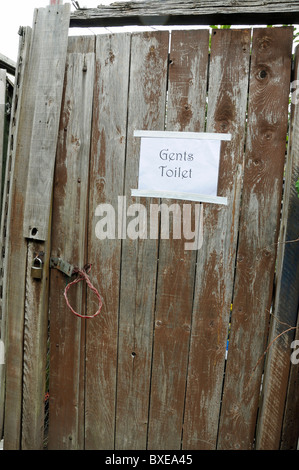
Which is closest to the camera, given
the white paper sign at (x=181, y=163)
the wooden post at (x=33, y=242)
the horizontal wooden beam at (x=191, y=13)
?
the horizontal wooden beam at (x=191, y=13)

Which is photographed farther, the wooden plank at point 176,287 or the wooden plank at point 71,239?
the wooden plank at point 71,239

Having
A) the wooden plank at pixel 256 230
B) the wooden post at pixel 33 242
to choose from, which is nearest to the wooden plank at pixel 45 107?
the wooden post at pixel 33 242

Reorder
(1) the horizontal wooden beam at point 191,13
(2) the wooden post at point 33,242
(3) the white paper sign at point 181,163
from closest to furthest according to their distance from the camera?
1. (1) the horizontal wooden beam at point 191,13
2. (3) the white paper sign at point 181,163
3. (2) the wooden post at point 33,242

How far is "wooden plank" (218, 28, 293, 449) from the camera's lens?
1418mm

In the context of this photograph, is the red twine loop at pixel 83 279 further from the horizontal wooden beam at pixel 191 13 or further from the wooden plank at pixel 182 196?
the horizontal wooden beam at pixel 191 13

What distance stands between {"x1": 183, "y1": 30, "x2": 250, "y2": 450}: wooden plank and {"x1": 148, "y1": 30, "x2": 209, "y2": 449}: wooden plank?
4cm

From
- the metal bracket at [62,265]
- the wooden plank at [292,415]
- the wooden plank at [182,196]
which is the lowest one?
the wooden plank at [292,415]

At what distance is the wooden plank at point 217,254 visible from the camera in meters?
1.45

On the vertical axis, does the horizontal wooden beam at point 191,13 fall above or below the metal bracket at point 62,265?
above

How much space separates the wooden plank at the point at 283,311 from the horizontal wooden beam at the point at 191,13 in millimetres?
220

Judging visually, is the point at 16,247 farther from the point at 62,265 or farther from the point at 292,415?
the point at 292,415

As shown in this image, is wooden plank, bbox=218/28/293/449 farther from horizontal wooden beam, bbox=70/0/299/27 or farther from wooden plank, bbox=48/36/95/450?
wooden plank, bbox=48/36/95/450

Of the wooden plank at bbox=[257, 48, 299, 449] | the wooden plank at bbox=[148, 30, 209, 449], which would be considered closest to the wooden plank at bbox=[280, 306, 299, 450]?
the wooden plank at bbox=[257, 48, 299, 449]

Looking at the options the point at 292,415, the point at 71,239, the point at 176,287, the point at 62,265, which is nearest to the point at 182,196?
the point at 176,287
